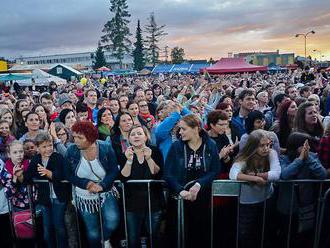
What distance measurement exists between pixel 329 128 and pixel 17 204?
392 centimetres

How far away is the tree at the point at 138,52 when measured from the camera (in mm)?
73938

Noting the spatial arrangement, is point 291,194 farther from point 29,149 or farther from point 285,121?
point 29,149

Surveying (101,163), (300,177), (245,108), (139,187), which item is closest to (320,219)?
(300,177)

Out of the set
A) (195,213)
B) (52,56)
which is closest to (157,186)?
(195,213)

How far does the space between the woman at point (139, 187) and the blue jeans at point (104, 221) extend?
0.18m

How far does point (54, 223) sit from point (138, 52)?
73463mm

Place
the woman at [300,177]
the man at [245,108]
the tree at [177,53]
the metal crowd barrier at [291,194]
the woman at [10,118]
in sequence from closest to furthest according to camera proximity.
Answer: the woman at [300,177], the metal crowd barrier at [291,194], the man at [245,108], the woman at [10,118], the tree at [177,53]

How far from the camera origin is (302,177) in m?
3.77

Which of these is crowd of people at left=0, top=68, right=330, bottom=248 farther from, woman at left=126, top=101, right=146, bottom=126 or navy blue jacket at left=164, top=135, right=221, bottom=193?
woman at left=126, top=101, right=146, bottom=126

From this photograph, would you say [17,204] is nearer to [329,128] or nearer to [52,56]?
[329,128]

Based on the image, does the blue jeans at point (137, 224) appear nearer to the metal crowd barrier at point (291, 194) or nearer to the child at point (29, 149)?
the metal crowd barrier at point (291, 194)

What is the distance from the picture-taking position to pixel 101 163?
388 cm

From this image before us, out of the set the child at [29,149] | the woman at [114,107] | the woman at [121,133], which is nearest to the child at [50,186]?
the child at [29,149]

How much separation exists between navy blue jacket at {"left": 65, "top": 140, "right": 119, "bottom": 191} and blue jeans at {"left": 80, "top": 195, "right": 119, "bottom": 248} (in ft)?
0.92
